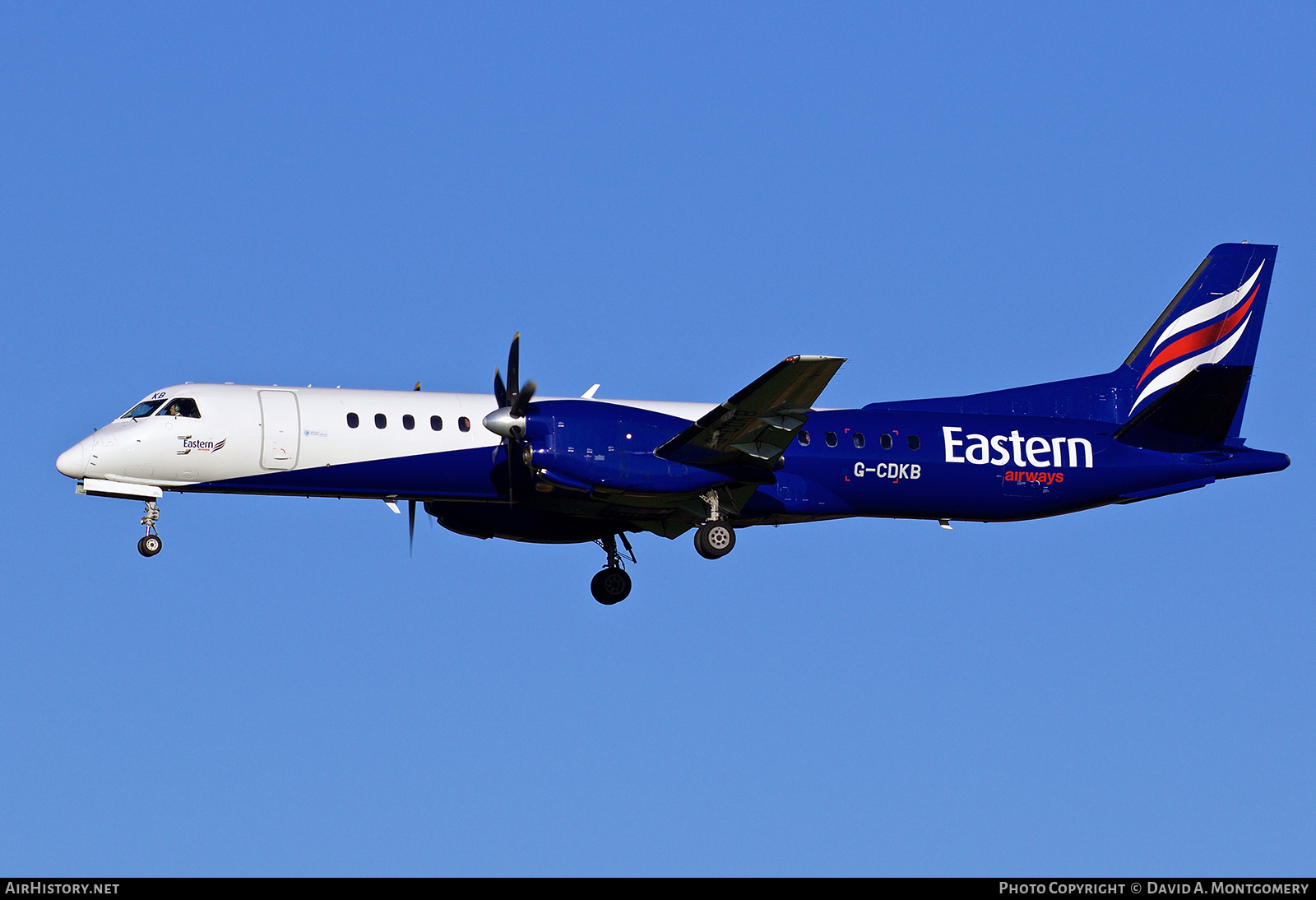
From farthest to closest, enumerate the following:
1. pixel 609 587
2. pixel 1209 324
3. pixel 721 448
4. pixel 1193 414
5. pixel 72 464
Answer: pixel 1209 324 < pixel 609 587 < pixel 1193 414 < pixel 721 448 < pixel 72 464

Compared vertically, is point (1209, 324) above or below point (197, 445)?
above

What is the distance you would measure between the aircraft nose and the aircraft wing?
28.2 ft

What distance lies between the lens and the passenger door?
74.8 feet

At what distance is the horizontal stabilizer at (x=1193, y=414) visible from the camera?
84.0 feet

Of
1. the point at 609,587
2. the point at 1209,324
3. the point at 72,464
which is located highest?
the point at 1209,324

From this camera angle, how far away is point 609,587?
2662cm

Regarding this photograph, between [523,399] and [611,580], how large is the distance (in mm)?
5253

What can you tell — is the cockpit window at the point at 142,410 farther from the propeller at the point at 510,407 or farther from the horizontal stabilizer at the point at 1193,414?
the horizontal stabilizer at the point at 1193,414

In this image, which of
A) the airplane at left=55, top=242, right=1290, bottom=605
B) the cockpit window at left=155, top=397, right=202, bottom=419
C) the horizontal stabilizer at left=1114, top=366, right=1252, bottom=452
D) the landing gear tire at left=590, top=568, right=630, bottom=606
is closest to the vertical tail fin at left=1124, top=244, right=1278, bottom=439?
the airplane at left=55, top=242, right=1290, bottom=605

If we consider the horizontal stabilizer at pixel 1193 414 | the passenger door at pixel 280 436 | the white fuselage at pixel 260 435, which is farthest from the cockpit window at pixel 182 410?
the horizontal stabilizer at pixel 1193 414

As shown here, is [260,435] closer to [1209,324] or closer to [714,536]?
[714,536]

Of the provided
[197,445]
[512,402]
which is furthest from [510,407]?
[197,445]

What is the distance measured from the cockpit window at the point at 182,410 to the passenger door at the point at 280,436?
3.27 feet
